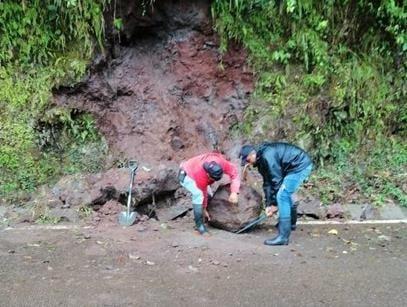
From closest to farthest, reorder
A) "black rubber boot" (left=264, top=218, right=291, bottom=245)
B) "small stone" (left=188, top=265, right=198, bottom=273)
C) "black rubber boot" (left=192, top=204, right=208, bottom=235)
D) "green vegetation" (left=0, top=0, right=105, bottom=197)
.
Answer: "small stone" (left=188, top=265, right=198, bottom=273) < "black rubber boot" (left=264, top=218, right=291, bottom=245) < "black rubber boot" (left=192, top=204, right=208, bottom=235) < "green vegetation" (left=0, top=0, right=105, bottom=197)

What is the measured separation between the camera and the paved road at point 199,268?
5.29 meters

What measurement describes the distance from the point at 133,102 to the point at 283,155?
394 cm

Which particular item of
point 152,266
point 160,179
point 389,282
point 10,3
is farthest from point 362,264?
point 10,3

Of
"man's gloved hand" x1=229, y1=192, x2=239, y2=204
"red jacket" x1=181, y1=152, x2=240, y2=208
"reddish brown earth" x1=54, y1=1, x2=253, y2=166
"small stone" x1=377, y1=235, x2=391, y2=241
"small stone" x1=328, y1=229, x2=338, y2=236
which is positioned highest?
"reddish brown earth" x1=54, y1=1, x2=253, y2=166

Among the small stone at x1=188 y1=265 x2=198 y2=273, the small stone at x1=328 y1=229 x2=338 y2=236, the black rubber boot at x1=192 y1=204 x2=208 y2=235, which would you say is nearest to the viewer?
the small stone at x1=188 y1=265 x2=198 y2=273

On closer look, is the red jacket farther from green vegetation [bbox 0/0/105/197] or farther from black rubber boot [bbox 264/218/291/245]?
green vegetation [bbox 0/0/105/197]

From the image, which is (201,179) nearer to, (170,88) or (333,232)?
(333,232)

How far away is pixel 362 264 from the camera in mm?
6223

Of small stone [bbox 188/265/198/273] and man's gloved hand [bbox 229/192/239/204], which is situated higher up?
man's gloved hand [bbox 229/192/239/204]

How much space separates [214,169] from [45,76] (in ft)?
13.5

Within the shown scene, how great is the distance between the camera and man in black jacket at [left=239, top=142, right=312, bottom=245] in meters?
6.97

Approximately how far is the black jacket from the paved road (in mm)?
781

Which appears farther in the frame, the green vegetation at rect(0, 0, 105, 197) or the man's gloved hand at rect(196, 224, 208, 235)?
the green vegetation at rect(0, 0, 105, 197)

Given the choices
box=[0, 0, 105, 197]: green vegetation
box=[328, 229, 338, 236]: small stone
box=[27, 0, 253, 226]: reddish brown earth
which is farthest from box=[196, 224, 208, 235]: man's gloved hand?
box=[0, 0, 105, 197]: green vegetation
